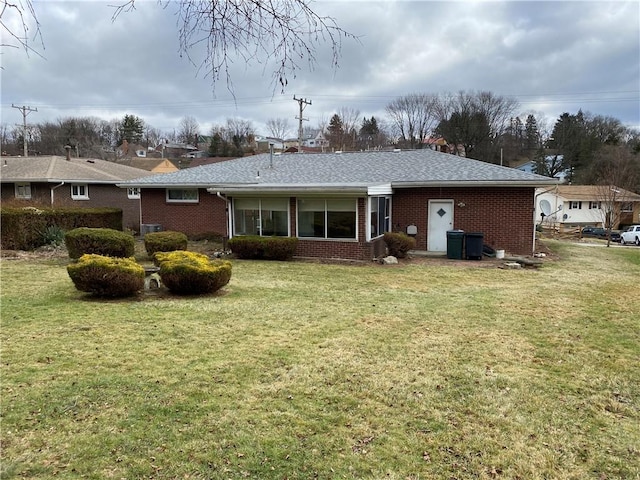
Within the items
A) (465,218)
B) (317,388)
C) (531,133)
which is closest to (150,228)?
(465,218)

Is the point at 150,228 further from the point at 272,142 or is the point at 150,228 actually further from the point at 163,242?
the point at 272,142

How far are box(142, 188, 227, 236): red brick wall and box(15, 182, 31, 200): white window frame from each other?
674cm

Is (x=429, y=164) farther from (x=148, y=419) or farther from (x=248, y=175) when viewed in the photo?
(x=148, y=419)

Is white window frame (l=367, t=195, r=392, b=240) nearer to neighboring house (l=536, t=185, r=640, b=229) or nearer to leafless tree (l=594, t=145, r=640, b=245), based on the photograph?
leafless tree (l=594, t=145, r=640, b=245)

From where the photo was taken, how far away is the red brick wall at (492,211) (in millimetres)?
14875

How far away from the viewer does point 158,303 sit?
7801 millimetres

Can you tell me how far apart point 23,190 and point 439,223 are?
1943 centimetres

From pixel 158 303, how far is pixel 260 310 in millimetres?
1870

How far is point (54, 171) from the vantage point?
21.6 meters

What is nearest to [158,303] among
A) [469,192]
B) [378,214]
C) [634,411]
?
[634,411]

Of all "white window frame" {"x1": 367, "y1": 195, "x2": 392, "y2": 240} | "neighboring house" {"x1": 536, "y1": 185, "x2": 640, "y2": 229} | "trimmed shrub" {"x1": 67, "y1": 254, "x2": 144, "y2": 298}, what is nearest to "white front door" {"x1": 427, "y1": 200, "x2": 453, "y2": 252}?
"white window frame" {"x1": 367, "y1": 195, "x2": 392, "y2": 240}

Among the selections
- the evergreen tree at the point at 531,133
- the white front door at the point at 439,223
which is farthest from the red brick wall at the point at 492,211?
the evergreen tree at the point at 531,133

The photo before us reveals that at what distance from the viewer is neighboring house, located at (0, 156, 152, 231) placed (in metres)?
20.9

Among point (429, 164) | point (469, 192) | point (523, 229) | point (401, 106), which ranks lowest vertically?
point (523, 229)
